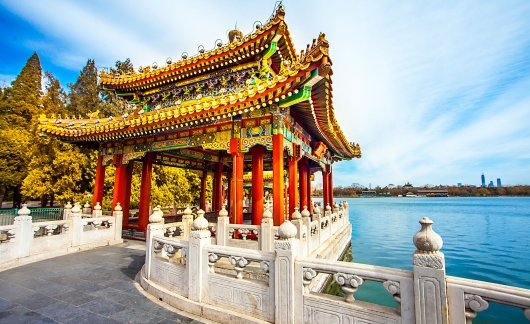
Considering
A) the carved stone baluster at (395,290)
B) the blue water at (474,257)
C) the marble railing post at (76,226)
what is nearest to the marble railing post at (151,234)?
the carved stone baluster at (395,290)

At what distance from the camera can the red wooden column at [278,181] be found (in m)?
8.10

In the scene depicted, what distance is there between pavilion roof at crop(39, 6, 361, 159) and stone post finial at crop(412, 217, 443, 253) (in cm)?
462

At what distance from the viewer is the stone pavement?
4.22 m

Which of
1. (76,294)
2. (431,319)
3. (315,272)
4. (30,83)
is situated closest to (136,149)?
(76,294)

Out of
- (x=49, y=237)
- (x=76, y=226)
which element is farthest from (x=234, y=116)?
(x=49, y=237)

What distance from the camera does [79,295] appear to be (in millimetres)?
5125

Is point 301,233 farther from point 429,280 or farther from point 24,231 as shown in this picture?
point 24,231

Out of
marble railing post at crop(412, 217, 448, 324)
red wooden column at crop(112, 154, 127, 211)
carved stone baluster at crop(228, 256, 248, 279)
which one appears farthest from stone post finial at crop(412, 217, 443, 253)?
red wooden column at crop(112, 154, 127, 211)

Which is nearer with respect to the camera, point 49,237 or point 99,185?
point 49,237

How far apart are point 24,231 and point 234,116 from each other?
22.3ft

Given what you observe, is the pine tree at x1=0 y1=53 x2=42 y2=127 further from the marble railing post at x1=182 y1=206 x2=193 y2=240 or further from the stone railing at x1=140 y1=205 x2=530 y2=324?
the stone railing at x1=140 y1=205 x2=530 y2=324

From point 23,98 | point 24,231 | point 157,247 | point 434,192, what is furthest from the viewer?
point 434,192

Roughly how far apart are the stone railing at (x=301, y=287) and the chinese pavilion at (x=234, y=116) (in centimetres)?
391

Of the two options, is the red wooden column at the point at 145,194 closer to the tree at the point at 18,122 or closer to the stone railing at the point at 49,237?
the stone railing at the point at 49,237
